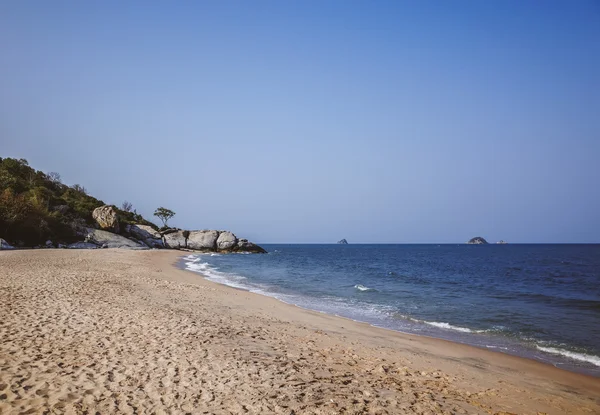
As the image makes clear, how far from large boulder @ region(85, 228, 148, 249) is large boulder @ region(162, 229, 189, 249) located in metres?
16.8

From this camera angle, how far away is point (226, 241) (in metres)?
91.9

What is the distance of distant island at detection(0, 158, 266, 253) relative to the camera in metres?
46.3

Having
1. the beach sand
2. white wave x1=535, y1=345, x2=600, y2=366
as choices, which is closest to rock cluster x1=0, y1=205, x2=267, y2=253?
the beach sand

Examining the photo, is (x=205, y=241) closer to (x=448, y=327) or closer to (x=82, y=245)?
(x=82, y=245)

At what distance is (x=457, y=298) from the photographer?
938 inches

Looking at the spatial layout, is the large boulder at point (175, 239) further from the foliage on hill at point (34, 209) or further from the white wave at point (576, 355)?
the white wave at point (576, 355)

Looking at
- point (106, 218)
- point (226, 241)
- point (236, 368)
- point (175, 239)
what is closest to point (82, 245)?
point (106, 218)

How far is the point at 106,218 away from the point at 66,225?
33.4 feet

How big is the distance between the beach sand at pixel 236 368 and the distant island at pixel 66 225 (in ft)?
139

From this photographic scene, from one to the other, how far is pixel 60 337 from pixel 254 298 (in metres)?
12.2

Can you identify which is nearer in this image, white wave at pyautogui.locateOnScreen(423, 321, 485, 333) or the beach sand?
the beach sand

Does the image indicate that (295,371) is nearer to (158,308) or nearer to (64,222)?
(158,308)

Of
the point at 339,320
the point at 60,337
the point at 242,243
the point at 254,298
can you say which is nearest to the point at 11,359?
the point at 60,337

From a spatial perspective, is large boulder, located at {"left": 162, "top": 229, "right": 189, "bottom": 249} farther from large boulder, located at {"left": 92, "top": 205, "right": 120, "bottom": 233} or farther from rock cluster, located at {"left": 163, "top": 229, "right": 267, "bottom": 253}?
large boulder, located at {"left": 92, "top": 205, "right": 120, "bottom": 233}
